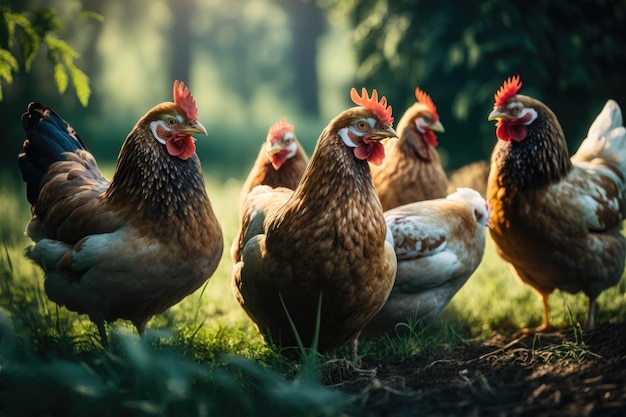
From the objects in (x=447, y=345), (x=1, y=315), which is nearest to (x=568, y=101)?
(x=447, y=345)

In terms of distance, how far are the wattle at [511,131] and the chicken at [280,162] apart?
4.93ft

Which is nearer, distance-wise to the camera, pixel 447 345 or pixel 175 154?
pixel 175 154

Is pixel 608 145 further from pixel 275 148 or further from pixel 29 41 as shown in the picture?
pixel 29 41

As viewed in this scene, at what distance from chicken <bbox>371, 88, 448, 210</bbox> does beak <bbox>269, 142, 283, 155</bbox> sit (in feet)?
3.61

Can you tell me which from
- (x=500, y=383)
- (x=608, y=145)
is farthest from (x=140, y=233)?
(x=608, y=145)

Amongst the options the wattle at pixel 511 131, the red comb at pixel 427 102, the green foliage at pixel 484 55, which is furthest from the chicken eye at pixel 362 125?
the green foliage at pixel 484 55

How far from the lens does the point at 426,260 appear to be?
439 cm

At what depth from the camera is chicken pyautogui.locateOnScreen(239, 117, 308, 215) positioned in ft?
15.9

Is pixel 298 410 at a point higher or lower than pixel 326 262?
lower

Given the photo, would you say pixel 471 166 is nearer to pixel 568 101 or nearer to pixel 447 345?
pixel 568 101

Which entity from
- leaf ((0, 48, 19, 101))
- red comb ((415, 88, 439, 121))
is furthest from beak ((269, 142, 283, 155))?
leaf ((0, 48, 19, 101))

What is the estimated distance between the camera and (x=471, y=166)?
9.28 metres

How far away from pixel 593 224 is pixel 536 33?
4322 mm

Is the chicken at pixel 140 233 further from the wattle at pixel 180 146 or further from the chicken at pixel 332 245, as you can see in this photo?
the chicken at pixel 332 245
